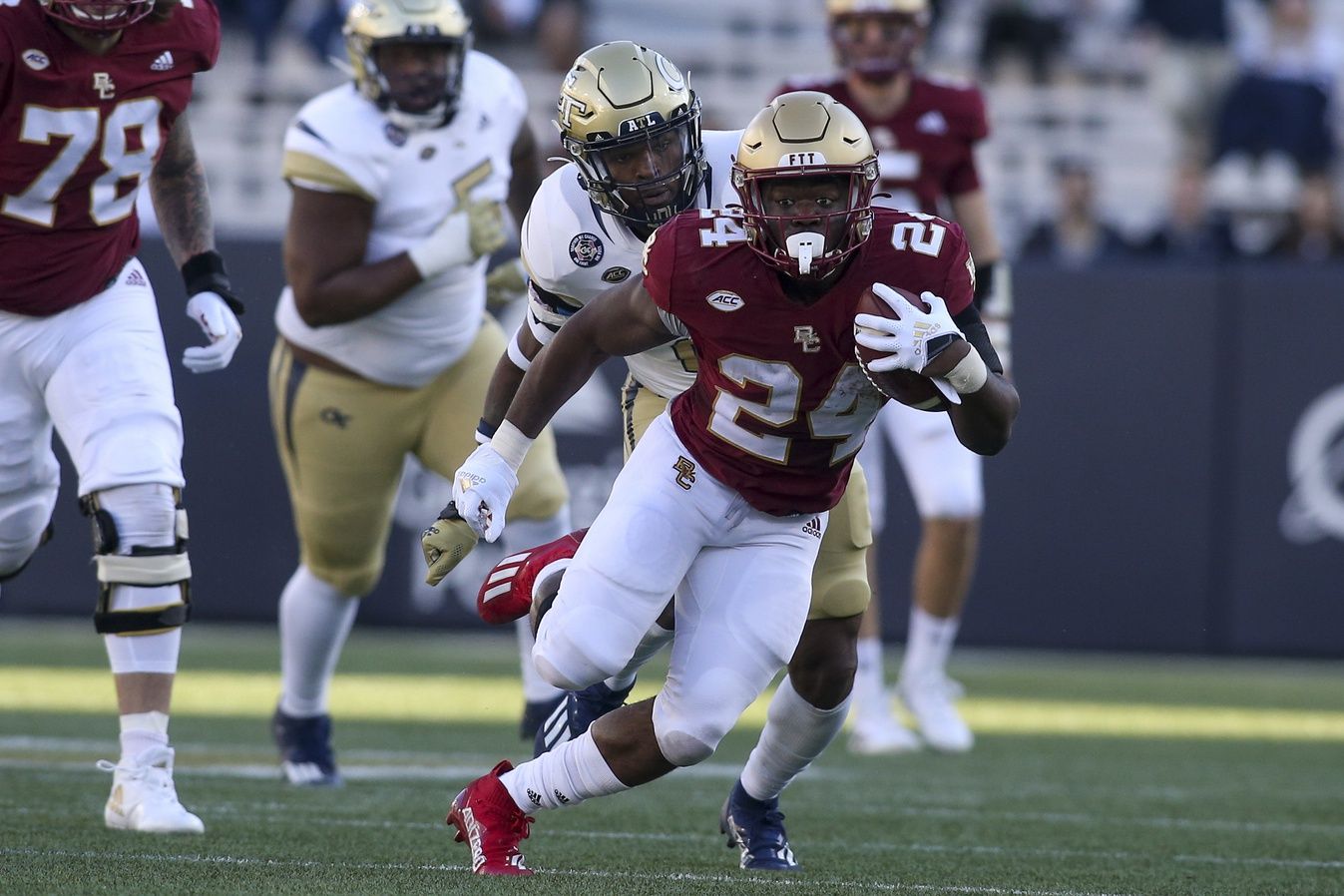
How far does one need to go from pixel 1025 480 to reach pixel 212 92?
5062 mm

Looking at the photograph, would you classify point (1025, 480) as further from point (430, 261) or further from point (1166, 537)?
point (430, 261)

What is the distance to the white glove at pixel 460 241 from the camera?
5.26 m

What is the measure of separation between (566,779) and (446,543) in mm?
488

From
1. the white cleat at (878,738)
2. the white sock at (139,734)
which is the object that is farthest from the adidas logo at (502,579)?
the white cleat at (878,738)

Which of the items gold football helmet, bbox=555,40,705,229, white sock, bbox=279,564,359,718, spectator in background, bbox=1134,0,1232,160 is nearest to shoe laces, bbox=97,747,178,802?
white sock, bbox=279,564,359,718

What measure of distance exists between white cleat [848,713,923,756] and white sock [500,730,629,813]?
285 cm

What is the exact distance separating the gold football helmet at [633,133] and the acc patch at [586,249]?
9 centimetres

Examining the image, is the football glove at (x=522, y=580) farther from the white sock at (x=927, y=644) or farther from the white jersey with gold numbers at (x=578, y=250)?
the white sock at (x=927, y=644)

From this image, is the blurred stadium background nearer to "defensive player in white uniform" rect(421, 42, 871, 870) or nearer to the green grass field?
the green grass field

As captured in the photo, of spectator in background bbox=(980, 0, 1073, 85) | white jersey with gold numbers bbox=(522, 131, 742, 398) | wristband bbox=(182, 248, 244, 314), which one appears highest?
white jersey with gold numbers bbox=(522, 131, 742, 398)

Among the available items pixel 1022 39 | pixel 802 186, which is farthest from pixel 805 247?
pixel 1022 39

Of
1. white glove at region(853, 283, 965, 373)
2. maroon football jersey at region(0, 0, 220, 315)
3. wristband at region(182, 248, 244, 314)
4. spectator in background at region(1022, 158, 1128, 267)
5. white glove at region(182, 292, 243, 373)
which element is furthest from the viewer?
spectator in background at region(1022, 158, 1128, 267)

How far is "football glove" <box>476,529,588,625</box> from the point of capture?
390 centimetres

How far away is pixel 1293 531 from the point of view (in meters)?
9.09
